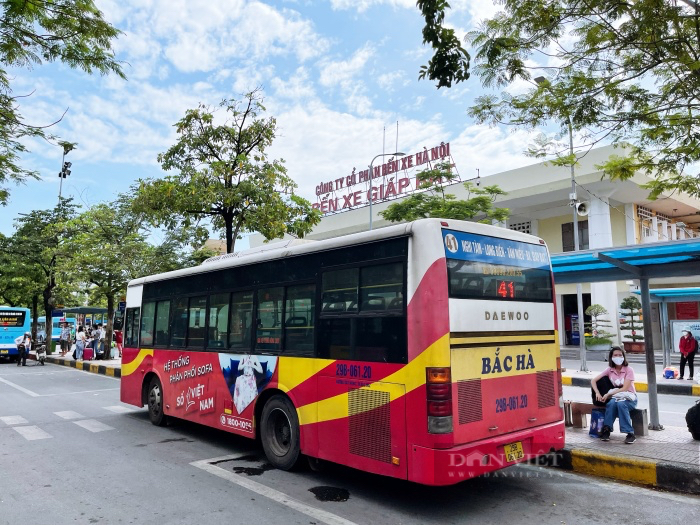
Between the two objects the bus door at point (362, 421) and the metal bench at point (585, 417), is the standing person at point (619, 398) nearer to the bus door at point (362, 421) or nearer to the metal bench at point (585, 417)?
the metal bench at point (585, 417)

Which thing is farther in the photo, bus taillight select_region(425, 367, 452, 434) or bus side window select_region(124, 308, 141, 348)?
bus side window select_region(124, 308, 141, 348)

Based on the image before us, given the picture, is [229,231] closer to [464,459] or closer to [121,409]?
[121,409]

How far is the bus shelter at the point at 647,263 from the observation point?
265 inches

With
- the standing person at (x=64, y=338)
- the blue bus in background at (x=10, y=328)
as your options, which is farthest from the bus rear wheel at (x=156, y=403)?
the standing person at (x=64, y=338)

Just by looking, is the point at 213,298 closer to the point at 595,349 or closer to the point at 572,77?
the point at 572,77

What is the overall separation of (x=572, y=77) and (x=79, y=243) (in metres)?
19.5

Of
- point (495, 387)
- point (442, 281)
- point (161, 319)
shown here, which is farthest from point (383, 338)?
point (161, 319)

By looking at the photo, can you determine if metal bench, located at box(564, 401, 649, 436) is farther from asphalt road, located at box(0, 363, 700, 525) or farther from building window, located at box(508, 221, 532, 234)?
building window, located at box(508, 221, 532, 234)

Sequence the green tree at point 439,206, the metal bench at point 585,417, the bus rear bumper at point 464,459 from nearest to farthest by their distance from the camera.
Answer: the bus rear bumper at point 464,459 < the metal bench at point 585,417 < the green tree at point 439,206

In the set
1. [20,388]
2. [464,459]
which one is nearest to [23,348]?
[20,388]

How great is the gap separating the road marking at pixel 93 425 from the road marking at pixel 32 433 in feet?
2.10

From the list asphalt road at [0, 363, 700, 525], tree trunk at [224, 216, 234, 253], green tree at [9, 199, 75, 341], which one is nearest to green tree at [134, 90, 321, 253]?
tree trunk at [224, 216, 234, 253]

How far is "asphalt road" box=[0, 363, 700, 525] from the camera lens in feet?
15.2

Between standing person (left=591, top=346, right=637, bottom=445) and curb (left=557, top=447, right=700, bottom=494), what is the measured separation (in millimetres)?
860
